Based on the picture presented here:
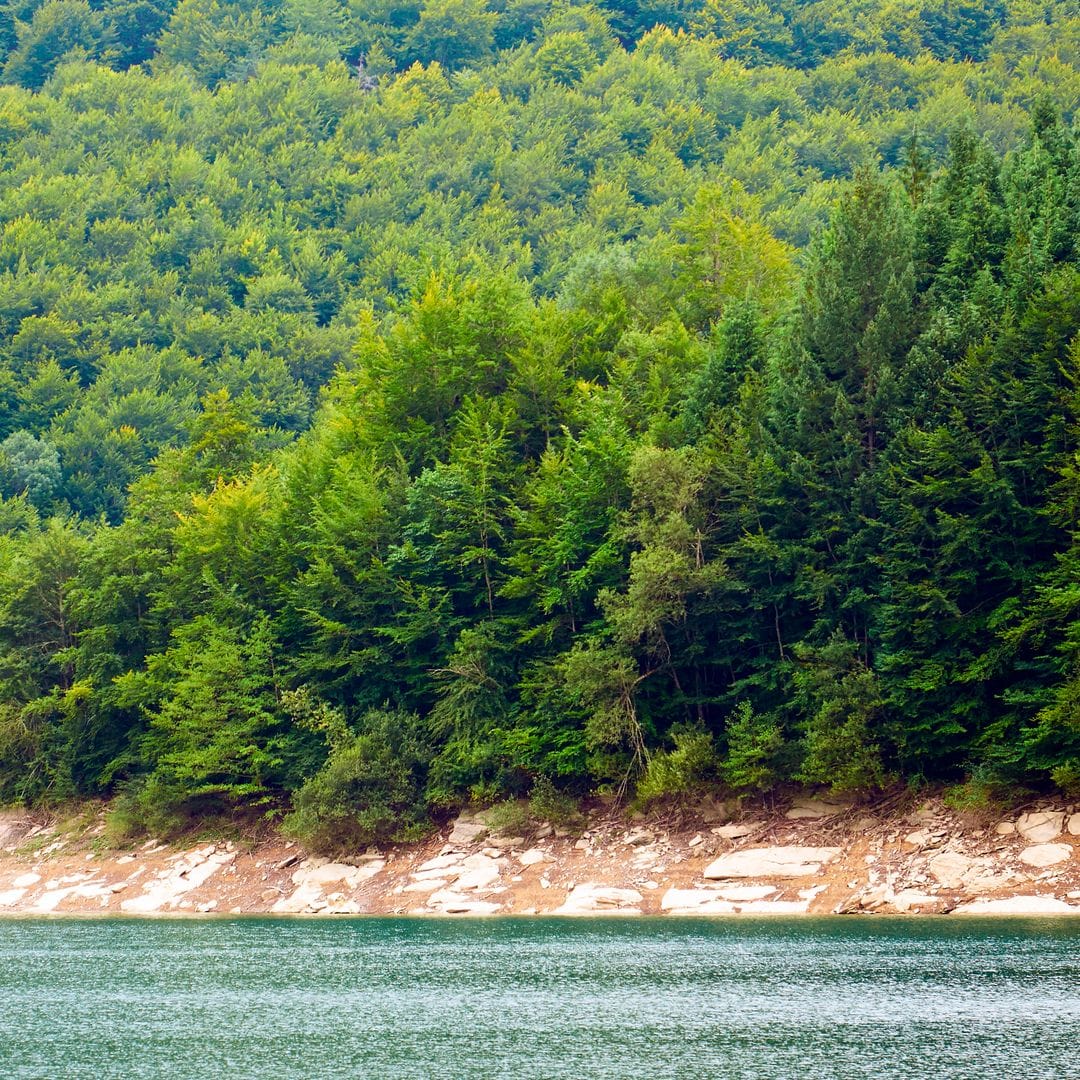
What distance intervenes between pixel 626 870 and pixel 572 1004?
1785cm

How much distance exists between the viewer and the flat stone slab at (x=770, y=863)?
45344 mm

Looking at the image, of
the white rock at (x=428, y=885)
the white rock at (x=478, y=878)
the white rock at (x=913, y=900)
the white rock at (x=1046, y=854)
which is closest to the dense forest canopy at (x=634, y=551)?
the white rock at (x=1046, y=854)

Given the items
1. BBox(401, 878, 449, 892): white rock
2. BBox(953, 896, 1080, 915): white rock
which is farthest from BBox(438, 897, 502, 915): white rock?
BBox(953, 896, 1080, 915): white rock

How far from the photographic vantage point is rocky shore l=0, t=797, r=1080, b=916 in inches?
1645

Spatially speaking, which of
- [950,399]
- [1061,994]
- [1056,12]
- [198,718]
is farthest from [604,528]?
[1056,12]

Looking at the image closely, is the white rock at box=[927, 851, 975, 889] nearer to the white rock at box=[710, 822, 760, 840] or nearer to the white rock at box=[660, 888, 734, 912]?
the white rock at box=[660, 888, 734, 912]

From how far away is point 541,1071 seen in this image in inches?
993

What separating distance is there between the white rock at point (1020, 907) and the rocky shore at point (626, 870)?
52mm

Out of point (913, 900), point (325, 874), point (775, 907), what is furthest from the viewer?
point (325, 874)

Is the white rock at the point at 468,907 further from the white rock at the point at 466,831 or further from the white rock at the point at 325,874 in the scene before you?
the white rock at the point at 325,874

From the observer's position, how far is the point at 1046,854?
40.9 m

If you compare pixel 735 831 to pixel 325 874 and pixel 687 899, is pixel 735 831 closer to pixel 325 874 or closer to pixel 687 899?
pixel 687 899

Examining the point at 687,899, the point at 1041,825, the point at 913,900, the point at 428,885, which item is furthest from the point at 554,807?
the point at 1041,825

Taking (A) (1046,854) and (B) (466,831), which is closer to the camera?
(A) (1046,854)
